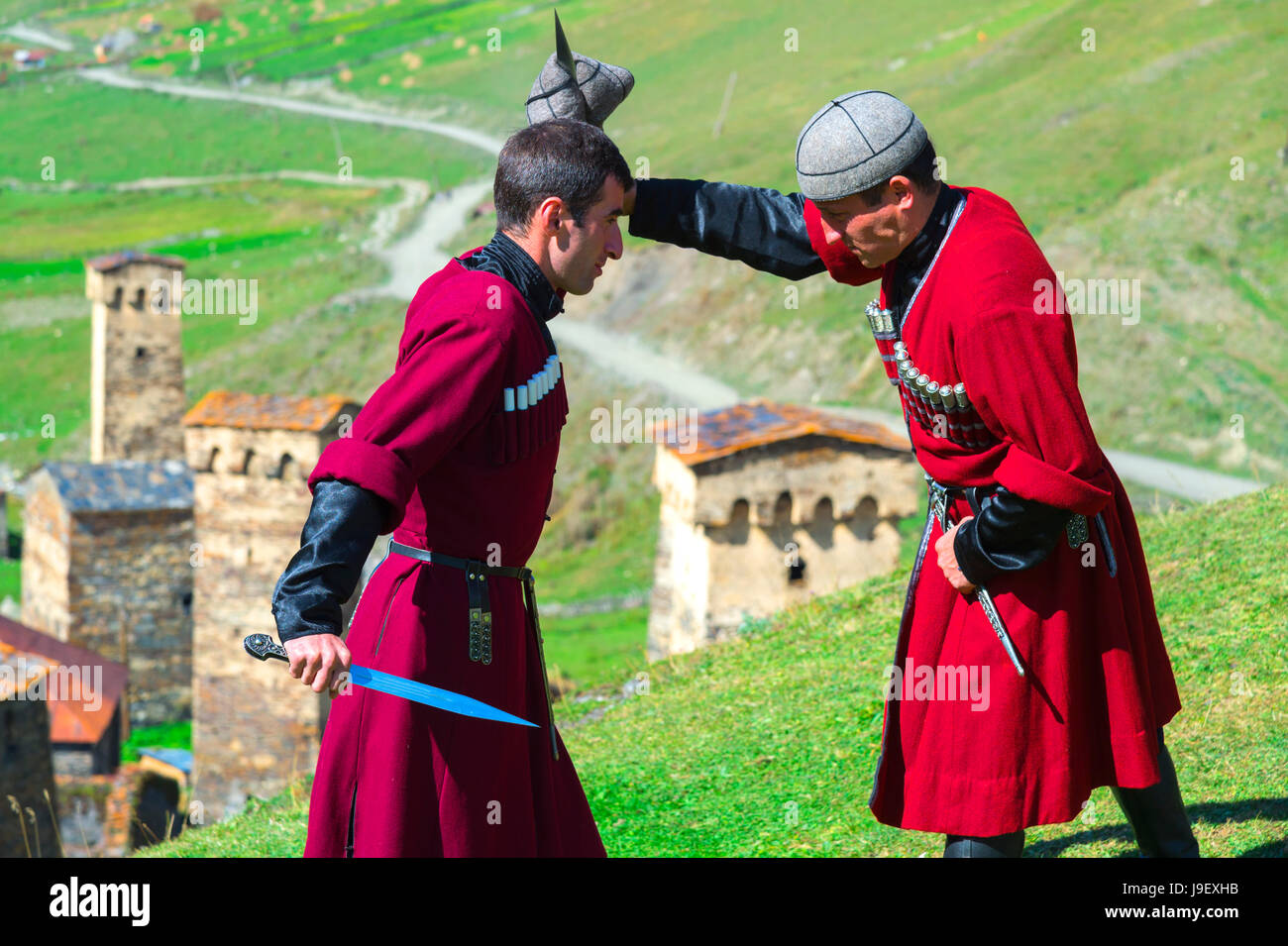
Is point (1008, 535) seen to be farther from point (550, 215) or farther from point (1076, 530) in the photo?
point (550, 215)

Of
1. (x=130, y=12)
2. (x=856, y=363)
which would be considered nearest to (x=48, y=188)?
(x=130, y=12)

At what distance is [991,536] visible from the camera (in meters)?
3.52

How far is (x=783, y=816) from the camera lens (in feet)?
19.4

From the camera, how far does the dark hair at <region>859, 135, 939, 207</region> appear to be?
144 inches

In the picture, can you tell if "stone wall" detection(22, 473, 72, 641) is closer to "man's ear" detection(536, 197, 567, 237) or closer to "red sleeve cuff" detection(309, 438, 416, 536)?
"man's ear" detection(536, 197, 567, 237)

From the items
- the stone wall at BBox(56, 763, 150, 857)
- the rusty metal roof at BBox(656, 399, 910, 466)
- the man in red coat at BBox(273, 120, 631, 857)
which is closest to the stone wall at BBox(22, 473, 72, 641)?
the stone wall at BBox(56, 763, 150, 857)

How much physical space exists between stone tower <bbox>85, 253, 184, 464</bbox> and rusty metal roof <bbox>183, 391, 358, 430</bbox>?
19487 mm

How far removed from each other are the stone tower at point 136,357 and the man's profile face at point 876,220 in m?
34.3

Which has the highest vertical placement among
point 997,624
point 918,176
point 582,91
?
point 582,91

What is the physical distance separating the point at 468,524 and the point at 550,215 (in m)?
0.85

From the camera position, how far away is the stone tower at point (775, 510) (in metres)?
11.5

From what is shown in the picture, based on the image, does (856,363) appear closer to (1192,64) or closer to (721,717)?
(1192,64)

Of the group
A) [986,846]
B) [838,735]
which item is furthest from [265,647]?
[838,735]
